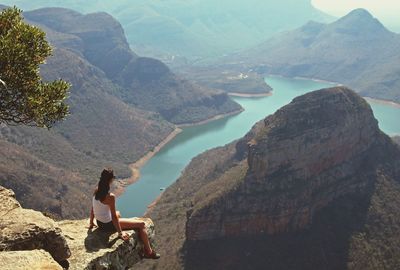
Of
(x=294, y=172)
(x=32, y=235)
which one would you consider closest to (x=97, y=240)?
(x=32, y=235)

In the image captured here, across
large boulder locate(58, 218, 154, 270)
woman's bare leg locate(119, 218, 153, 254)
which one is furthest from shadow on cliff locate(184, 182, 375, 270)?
large boulder locate(58, 218, 154, 270)

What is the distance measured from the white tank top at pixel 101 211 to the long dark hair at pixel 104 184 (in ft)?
0.78

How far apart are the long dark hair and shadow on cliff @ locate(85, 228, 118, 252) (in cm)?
161

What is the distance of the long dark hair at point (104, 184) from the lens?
2067cm

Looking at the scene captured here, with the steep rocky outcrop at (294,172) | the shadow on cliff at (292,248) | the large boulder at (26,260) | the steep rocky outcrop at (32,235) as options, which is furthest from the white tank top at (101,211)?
the steep rocky outcrop at (294,172)

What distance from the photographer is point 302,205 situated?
305 feet

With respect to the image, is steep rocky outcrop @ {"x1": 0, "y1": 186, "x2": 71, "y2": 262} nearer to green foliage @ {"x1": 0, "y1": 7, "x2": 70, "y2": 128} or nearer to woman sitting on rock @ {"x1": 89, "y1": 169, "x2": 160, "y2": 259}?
woman sitting on rock @ {"x1": 89, "y1": 169, "x2": 160, "y2": 259}

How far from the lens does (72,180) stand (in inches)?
5920

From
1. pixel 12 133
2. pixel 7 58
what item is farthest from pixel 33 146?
pixel 7 58

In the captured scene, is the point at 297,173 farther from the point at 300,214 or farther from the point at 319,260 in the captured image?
the point at 319,260

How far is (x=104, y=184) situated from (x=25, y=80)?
8683mm

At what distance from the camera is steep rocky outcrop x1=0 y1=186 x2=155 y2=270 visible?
16406 millimetres

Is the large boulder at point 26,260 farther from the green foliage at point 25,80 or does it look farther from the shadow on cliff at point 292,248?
the shadow on cliff at point 292,248

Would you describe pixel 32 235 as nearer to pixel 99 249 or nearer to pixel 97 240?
pixel 99 249
